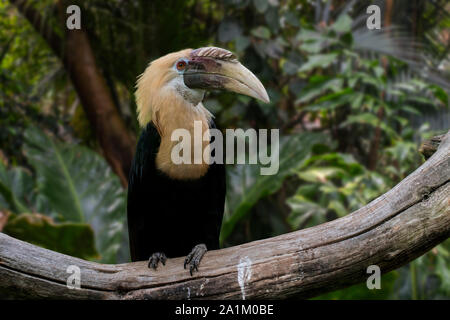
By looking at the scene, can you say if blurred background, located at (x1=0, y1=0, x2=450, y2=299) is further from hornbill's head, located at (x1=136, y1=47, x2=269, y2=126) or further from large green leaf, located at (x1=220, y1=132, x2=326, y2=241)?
hornbill's head, located at (x1=136, y1=47, x2=269, y2=126)

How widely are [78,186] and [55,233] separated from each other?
3.97ft

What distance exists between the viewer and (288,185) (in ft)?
20.8

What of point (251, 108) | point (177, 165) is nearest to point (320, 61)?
point (251, 108)

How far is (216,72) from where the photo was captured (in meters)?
2.63

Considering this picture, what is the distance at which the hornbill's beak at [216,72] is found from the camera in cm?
256

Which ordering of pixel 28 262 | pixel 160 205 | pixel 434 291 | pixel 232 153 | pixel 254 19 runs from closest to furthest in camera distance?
1. pixel 28 262
2. pixel 160 205
3. pixel 434 291
4. pixel 232 153
5. pixel 254 19

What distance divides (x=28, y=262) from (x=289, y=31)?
4.95 metres

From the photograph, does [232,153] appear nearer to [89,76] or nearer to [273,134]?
[273,134]

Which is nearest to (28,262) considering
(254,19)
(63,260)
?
(63,260)

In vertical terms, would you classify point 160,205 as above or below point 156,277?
above

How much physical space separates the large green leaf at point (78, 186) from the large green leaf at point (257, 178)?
1.08 metres

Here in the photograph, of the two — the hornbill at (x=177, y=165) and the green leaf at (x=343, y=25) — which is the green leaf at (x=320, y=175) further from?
the hornbill at (x=177, y=165)

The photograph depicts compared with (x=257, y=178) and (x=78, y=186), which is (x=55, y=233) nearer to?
(x=78, y=186)

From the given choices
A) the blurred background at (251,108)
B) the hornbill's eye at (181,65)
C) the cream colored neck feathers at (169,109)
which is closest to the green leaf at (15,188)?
the blurred background at (251,108)
